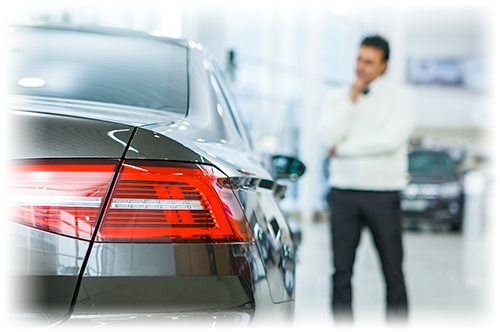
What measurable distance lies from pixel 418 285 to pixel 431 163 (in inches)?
215

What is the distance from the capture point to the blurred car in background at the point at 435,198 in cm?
860

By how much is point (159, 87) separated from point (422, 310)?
270cm

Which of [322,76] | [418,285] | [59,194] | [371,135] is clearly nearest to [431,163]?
[322,76]

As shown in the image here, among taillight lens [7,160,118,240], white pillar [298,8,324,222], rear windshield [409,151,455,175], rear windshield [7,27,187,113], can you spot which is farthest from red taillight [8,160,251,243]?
white pillar [298,8,324,222]

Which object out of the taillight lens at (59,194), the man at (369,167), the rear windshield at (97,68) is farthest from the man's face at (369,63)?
the taillight lens at (59,194)

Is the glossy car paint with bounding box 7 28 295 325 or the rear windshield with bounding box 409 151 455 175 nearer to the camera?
the glossy car paint with bounding box 7 28 295 325

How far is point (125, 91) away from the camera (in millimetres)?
1536

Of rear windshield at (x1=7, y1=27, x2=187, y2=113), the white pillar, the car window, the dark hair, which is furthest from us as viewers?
the white pillar

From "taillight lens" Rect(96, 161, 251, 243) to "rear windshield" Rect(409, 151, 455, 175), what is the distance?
8.60 m

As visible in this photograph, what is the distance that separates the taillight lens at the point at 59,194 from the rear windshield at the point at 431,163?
8762 millimetres

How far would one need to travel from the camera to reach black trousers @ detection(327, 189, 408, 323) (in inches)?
93.7

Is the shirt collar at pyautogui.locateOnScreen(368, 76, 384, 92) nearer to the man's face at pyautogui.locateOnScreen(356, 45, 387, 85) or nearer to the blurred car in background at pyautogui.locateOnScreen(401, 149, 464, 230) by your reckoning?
the man's face at pyautogui.locateOnScreen(356, 45, 387, 85)

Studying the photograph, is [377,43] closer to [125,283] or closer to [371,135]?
[371,135]

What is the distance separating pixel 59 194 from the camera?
1028 mm
